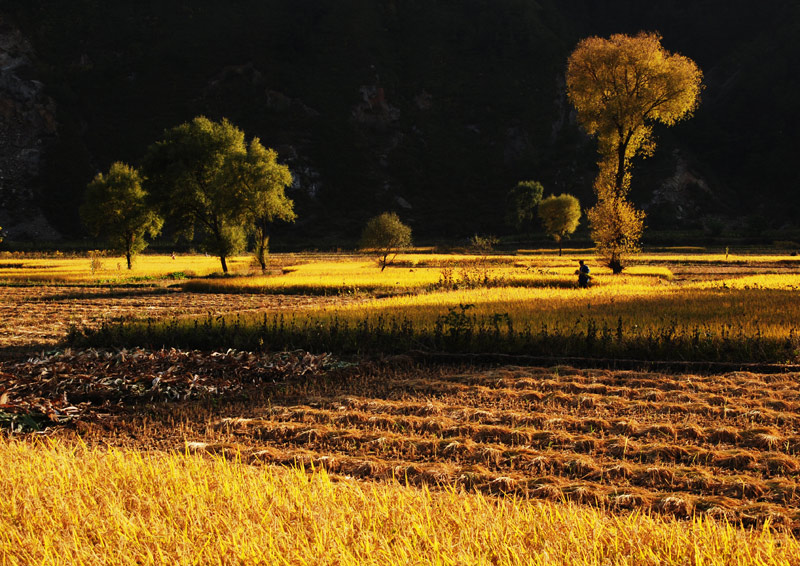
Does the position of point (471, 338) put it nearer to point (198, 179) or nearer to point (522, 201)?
point (198, 179)

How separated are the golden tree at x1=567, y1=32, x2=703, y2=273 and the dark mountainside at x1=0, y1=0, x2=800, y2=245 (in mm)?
78164

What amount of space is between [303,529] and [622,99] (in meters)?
39.2

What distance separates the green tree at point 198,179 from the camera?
4606 cm

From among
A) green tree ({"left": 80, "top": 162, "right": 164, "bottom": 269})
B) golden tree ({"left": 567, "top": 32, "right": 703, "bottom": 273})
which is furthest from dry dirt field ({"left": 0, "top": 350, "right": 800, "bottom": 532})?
green tree ({"left": 80, "top": 162, "right": 164, "bottom": 269})

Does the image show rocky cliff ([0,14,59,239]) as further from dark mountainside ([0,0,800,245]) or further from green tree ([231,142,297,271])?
green tree ([231,142,297,271])

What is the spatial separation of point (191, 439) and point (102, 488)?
3.17 metres

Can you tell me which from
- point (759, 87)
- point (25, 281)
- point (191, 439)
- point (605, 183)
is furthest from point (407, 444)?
point (759, 87)

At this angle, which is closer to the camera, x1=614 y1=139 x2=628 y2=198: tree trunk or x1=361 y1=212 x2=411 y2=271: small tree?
x1=614 y1=139 x2=628 y2=198: tree trunk

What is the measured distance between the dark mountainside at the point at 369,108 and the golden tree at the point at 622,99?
78.2 meters

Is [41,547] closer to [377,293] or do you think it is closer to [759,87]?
[377,293]

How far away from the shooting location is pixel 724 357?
12.8m

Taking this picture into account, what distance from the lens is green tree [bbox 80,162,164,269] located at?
54.1 m

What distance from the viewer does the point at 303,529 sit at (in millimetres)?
4047

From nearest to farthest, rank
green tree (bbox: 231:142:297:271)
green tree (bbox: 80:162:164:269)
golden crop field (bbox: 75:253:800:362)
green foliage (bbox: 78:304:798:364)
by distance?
green foliage (bbox: 78:304:798:364), golden crop field (bbox: 75:253:800:362), green tree (bbox: 231:142:297:271), green tree (bbox: 80:162:164:269)
